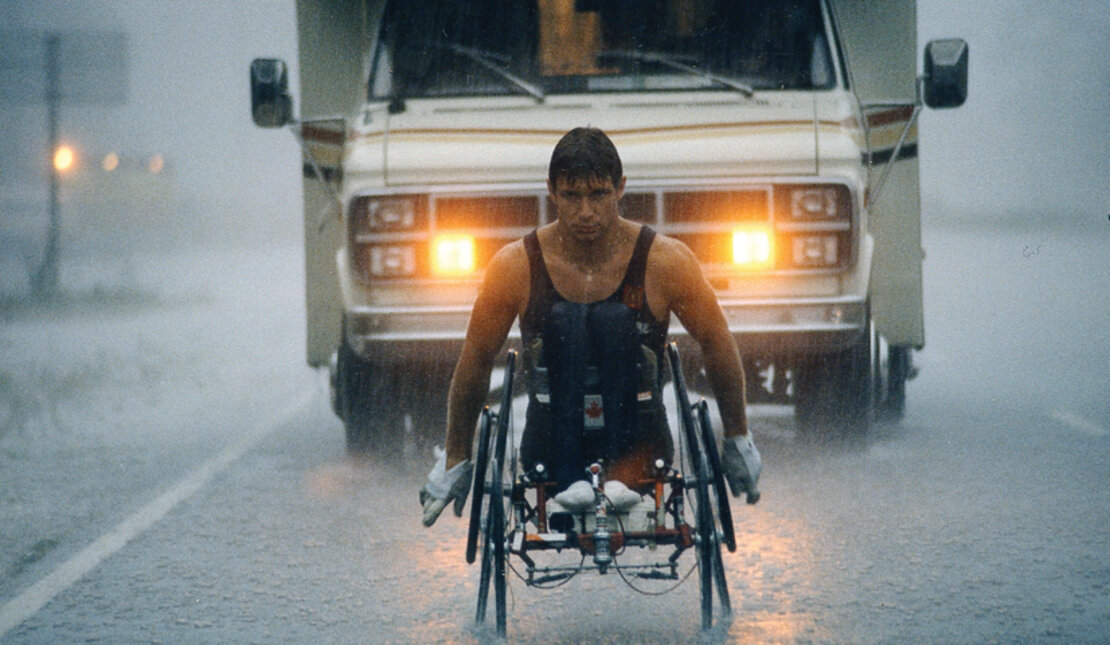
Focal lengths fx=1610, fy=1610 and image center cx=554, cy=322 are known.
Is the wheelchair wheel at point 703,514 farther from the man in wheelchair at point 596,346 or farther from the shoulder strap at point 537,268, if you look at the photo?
the shoulder strap at point 537,268

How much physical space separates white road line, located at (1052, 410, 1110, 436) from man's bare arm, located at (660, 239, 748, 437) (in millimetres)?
5302

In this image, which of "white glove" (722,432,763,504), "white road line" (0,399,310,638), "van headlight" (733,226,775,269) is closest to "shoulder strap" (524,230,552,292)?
"white glove" (722,432,763,504)

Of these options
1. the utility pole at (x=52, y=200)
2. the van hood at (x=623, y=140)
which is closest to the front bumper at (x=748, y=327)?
the van hood at (x=623, y=140)

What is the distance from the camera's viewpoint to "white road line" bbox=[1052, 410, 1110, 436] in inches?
383

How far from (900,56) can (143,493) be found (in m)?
4.60

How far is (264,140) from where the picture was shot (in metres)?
114

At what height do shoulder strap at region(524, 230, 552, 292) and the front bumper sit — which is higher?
shoulder strap at region(524, 230, 552, 292)

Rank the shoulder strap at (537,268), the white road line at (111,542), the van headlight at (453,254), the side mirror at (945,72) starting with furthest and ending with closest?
the side mirror at (945,72)
the van headlight at (453,254)
the white road line at (111,542)
the shoulder strap at (537,268)

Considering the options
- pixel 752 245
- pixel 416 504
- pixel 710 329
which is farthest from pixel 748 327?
pixel 710 329


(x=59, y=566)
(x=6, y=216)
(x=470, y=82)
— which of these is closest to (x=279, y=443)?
(x=470, y=82)

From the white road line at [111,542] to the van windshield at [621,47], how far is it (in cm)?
231

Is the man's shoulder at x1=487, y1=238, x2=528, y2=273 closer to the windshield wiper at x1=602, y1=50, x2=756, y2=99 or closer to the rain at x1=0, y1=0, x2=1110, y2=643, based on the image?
the rain at x1=0, y1=0, x2=1110, y2=643

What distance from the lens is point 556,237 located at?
509 centimetres

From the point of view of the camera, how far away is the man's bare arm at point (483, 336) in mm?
5051
